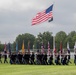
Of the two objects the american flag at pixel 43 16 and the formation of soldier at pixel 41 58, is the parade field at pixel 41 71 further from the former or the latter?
the american flag at pixel 43 16

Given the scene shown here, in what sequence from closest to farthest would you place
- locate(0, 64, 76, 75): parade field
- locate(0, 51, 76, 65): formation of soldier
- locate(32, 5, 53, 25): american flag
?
locate(0, 64, 76, 75): parade field < locate(0, 51, 76, 65): formation of soldier < locate(32, 5, 53, 25): american flag

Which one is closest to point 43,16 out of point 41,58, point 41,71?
point 41,58

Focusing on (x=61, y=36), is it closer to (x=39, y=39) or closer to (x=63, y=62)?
(x=39, y=39)

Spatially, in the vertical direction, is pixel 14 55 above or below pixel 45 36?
below

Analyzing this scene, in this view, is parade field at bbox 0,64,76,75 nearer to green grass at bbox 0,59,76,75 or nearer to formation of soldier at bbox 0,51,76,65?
green grass at bbox 0,59,76,75

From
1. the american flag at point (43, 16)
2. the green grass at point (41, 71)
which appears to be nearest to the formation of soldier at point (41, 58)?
the american flag at point (43, 16)

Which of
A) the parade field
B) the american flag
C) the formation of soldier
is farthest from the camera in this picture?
the american flag

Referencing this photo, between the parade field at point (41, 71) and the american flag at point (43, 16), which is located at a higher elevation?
the american flag at point (43, 16)

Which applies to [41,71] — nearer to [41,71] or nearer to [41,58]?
[41,71]

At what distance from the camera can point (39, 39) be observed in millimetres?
115438

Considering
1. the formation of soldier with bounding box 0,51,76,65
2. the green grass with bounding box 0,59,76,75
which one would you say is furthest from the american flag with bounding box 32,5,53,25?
the green grass with bounding box 0,59,76,75

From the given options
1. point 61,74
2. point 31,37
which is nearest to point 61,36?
point 31,37

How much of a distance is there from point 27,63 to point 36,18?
16.2 feet

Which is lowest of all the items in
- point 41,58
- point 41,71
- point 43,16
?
point 41,71
